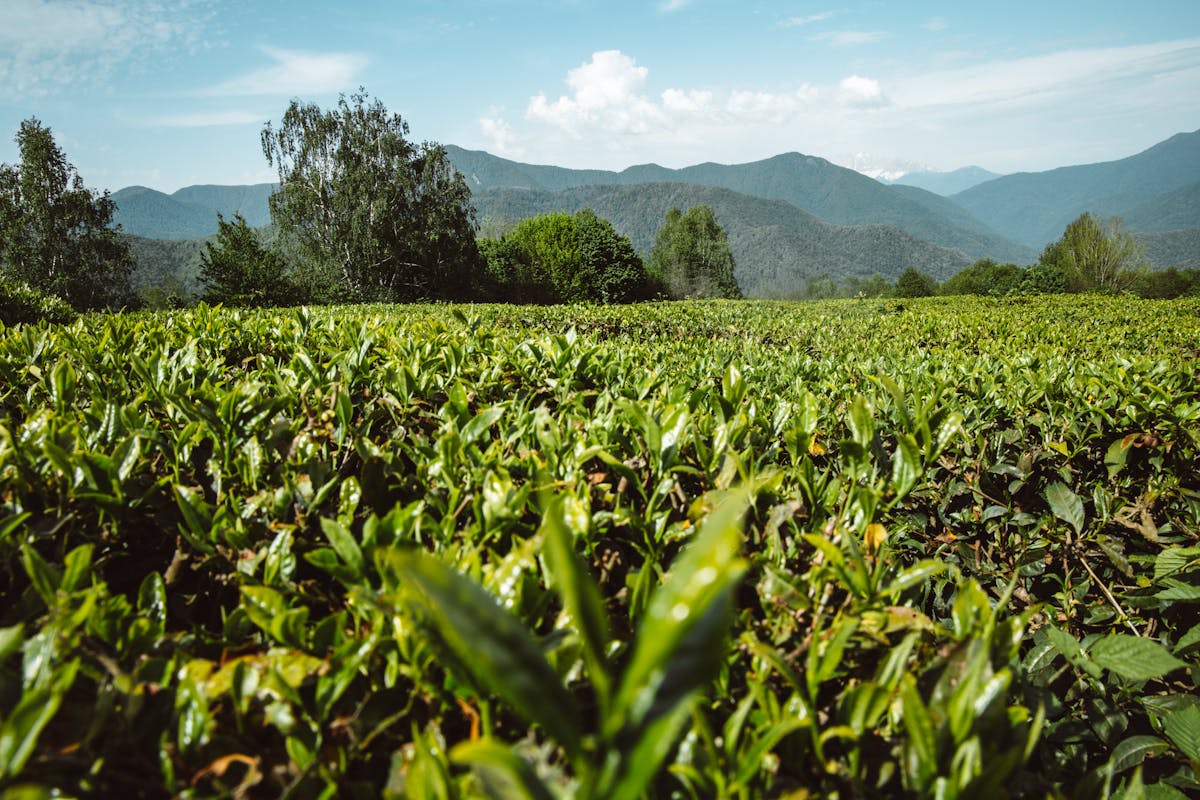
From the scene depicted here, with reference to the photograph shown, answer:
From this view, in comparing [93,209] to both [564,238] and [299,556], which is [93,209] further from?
[299,556]

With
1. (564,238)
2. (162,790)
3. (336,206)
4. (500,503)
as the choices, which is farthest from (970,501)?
(564,238)

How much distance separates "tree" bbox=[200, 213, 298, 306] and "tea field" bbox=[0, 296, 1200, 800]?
44.2 metres

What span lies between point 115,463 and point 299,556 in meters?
0.48

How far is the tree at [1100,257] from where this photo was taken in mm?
70375

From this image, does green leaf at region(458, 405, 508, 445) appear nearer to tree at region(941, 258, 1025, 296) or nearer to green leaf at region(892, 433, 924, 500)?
green leaf at region(892, 433, 924, 500)

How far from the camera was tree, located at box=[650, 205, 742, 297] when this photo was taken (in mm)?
89188

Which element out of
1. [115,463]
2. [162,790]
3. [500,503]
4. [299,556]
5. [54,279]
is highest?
[54,279]

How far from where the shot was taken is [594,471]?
5.65 ft

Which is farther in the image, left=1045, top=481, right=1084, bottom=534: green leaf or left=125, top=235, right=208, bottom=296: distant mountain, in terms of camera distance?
left=125, top=235, right=208, bottom=296: distant mountain

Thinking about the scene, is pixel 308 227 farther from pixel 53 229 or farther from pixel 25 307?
pixel 25 307

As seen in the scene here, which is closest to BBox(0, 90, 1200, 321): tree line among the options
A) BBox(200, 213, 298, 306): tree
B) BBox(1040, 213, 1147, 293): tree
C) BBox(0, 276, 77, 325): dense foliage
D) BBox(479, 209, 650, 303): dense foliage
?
BBox(200, 213, 298, 306): tree

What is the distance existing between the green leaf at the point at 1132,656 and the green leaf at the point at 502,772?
1600 mm

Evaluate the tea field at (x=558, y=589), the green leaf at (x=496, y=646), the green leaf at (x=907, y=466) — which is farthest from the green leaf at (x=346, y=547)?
the green leaf at (x=907, y=466)

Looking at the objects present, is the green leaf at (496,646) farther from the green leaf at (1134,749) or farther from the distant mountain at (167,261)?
the distant mountain at (167,261)
